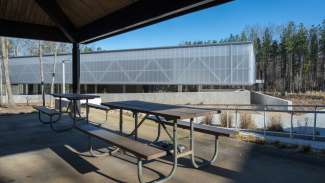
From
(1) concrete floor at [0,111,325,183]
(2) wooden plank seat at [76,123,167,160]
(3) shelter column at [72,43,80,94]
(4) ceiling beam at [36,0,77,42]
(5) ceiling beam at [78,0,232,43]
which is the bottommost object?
(1) concrete floor at [0,111,325,183]

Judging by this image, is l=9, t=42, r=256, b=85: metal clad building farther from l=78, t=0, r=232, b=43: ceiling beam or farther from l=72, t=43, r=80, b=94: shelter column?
l=78, t=0, r=232, b=43: ceiling beam

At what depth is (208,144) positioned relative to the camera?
5430 millimetres

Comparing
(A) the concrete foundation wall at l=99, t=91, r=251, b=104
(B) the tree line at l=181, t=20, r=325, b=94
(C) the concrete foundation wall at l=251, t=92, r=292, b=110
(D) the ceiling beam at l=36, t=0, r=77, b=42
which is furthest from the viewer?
(B) the tree line at l=181, t=20, r=325, b=94

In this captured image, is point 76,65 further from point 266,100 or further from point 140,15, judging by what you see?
point 266,100

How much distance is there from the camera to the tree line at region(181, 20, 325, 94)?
155ft

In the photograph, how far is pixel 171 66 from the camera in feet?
110

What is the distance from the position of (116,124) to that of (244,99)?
22.5m

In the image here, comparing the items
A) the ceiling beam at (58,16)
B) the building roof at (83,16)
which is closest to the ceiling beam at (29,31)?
the building roof at (83,16)

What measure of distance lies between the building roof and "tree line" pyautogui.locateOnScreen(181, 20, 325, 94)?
43830 mm

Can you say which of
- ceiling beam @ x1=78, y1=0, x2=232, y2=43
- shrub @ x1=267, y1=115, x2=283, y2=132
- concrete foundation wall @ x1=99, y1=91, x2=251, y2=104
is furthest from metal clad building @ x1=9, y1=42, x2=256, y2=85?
ceiling beam @ x1=78, y1=0, x2=232, y2=43

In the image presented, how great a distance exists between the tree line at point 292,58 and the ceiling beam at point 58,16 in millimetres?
43672

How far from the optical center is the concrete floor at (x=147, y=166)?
11.9ft

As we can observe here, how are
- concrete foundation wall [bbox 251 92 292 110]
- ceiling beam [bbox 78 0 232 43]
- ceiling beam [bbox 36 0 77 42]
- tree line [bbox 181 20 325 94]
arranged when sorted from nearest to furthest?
ceiling beam [bbox 78 0 232 43], ceiling beam [bbox 36 0 77 42], concrete foundation wall [bbox 251 92 292 110], tree line [bbox 181 20 325 94]

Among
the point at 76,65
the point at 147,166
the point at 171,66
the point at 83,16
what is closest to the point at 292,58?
the point at 171,66
